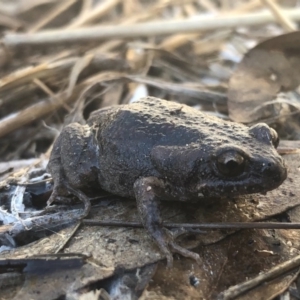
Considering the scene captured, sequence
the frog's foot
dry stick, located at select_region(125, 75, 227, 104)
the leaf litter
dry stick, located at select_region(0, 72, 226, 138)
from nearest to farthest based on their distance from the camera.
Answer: the leaf litter, the frog's foot, dry stick, located at select_region(0, 72, 226, 138), dry stick, located at select_region(125, 75, 227, 104)

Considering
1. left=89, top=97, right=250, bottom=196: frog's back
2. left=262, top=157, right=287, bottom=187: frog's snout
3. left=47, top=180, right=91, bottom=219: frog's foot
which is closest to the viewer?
left=262, top=157, right=287, bottom=187: frog's snout

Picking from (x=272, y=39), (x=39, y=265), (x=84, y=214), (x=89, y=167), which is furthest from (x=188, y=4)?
(x=39, y=265)

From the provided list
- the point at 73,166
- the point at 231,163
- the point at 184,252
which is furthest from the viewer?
the point at 73,166

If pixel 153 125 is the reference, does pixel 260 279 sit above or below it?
below

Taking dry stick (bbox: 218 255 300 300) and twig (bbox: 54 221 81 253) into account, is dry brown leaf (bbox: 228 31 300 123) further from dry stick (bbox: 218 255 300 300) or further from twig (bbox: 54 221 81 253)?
twig (bbox: 54 221 81 253)

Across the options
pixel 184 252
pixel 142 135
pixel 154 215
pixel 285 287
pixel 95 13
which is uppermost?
pixel 95 13

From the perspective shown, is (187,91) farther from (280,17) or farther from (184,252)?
(184,252)

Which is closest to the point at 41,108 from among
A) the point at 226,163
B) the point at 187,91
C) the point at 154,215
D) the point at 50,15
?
the point at 187,91

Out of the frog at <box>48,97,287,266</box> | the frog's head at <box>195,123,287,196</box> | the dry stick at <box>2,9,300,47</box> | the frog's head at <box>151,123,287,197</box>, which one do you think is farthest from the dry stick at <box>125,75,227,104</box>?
the frog's head at <box>195,123,287,196</box>
